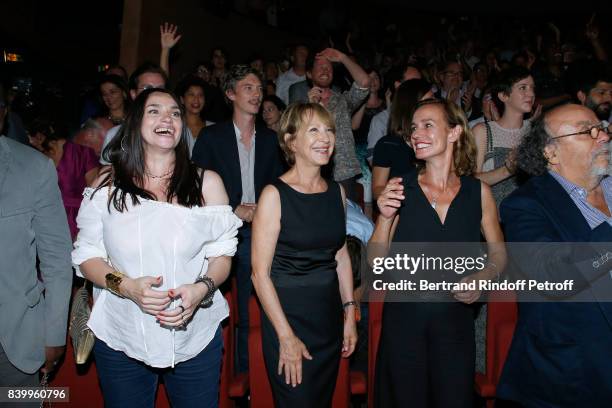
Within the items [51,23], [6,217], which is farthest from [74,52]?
[6,217]

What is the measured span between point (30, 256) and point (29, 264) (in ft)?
0.09

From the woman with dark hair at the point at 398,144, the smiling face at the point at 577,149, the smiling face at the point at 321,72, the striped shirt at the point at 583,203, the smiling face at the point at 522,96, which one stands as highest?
the smiling face at the point at 321,72

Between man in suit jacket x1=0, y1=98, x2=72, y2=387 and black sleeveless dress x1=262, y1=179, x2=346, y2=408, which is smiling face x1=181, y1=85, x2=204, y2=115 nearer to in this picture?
black sleeveless dress x1=262, y1=179, x2=346, y2=408

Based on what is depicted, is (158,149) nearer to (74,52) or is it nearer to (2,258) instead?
(2,258)

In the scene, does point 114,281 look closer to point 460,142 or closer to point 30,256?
point 30,256

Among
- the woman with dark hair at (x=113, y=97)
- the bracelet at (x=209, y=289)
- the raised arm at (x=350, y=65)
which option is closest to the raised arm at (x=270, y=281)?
the bracelet at (x=209, y=289)

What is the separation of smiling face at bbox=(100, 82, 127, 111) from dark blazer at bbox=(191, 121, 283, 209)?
1112mm

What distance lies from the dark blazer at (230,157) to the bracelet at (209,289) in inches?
44.9

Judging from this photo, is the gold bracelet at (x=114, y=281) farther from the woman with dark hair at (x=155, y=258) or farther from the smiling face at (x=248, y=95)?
the smiling face at (x=248, y=95)

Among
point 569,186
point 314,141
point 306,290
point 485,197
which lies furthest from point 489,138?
point 306,290

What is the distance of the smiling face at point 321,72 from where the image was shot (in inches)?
156

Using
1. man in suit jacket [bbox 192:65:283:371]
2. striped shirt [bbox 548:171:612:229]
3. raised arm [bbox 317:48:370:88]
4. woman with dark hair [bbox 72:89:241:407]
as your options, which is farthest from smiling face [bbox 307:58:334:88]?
striped shirt [bbox 548:171:612:229]

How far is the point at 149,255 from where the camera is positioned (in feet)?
6.39

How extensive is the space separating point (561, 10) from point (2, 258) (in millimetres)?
14163
